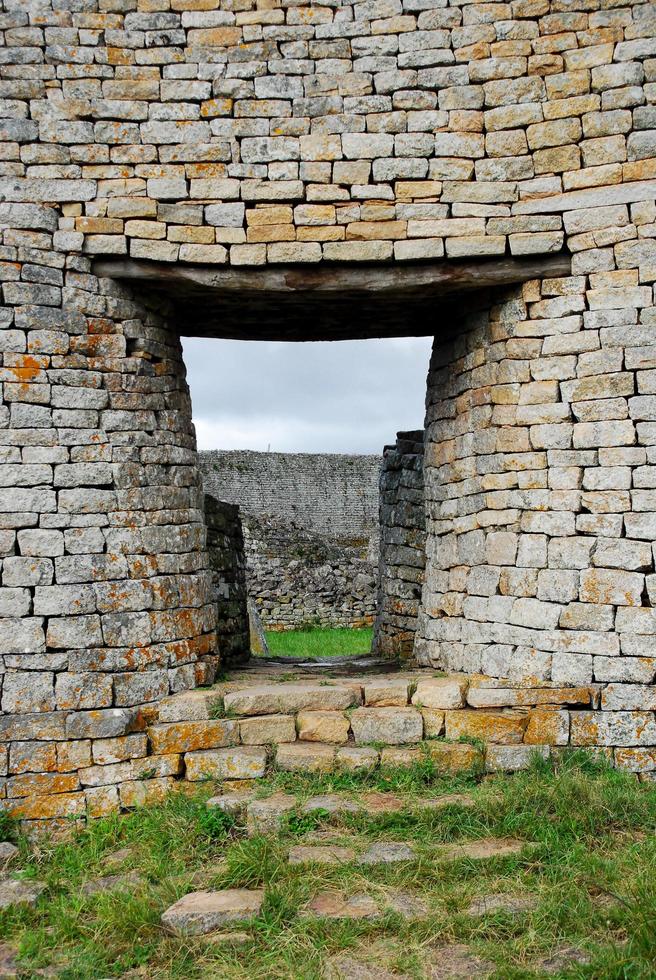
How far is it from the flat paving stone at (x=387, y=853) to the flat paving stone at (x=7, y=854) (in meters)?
2.06

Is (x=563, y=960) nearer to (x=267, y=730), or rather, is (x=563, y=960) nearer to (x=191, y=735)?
(x=267, y=730)

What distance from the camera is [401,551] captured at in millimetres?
7582

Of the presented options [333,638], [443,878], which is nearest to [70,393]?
[443,878]

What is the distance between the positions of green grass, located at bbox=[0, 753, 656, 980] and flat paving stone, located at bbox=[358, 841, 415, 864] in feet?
0.18

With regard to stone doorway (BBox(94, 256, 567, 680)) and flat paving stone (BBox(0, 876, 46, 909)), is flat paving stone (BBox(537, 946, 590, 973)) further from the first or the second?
stone doorway (BBox(94, 256, 567, 680))

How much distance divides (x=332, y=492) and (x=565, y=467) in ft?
69.5

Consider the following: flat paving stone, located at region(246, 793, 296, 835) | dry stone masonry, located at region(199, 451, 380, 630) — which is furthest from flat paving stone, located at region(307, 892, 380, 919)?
dry stone masonry, located at region(199, 451, 380, 630)

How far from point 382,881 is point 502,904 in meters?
0.60

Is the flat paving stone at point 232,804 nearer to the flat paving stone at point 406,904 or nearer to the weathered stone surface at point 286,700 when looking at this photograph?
the weathered stone surface at point 286,700

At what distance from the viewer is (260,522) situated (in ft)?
54.7

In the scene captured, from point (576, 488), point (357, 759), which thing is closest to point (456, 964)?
point (357, 759)

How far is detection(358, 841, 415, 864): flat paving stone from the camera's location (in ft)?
13.7

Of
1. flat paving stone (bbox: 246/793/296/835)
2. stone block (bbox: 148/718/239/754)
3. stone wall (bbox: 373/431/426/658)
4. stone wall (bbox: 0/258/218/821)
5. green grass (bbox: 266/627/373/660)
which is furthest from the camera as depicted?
green grass (bbox: 266/627/373/660)

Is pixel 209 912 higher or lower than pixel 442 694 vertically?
lower
